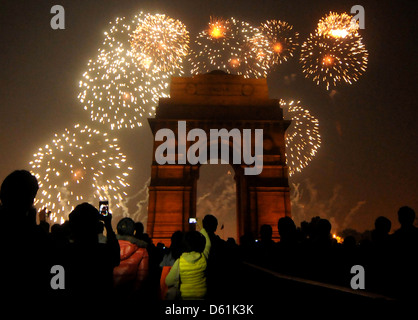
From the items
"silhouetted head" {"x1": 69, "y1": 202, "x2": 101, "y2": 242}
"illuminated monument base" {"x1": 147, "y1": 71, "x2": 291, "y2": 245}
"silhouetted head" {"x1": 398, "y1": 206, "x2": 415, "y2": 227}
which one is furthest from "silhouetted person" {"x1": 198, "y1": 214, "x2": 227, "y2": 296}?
"illuminated monument base" {"x1": 147, "y1": 71, "x2": 291, "y2": 245}

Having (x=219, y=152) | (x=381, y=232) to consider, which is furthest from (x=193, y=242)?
(x=219, y=152)

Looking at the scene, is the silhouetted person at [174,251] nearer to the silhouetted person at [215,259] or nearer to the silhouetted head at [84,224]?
the silhouetted person at [215,259]

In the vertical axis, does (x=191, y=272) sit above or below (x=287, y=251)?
below

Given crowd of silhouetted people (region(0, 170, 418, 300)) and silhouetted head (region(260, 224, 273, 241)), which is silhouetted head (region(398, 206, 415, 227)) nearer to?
crowd of silhouetted people (region(0, 170, 418, 300))

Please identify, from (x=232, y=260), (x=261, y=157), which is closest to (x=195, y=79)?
(x=261, y=157)

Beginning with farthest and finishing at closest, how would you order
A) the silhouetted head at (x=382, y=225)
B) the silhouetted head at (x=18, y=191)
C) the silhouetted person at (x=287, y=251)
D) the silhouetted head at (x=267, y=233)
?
1. the silhouetted head at (x=267, y=233)
2. the silhouetted head at (x=382, y=225)
3. the silhouetted person at (x=287, y=251)
4. the silhouetted head at (x=18, y=191)

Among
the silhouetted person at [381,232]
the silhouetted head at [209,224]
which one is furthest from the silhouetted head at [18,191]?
the silhouetted person at [381,232]

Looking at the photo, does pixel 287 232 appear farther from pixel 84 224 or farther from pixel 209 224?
pixel 84 224

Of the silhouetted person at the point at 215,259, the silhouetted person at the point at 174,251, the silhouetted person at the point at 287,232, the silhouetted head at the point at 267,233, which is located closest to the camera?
the silhouetted person at the point at 215,259
